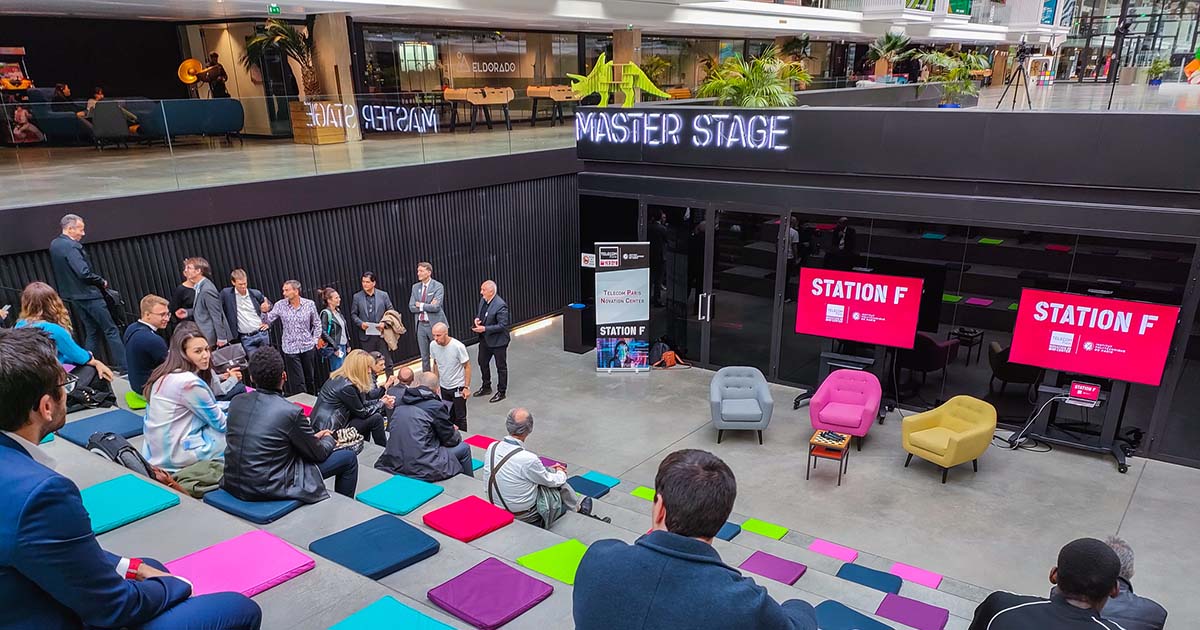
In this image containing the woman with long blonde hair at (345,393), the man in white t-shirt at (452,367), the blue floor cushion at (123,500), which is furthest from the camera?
the man in white t-shirt at (452,367)

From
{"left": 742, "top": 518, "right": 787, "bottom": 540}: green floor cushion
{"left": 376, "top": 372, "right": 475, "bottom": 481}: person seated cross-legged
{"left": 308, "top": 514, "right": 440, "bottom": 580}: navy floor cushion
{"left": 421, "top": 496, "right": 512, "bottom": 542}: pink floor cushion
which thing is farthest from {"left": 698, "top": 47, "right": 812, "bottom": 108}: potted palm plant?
{"left": 308, "top": 514, "right": 440, "bottom": 580}: navy floor cushion

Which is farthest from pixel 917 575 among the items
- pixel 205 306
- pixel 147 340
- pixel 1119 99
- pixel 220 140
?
pixel 220 140

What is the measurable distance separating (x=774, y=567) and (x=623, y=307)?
5891mm

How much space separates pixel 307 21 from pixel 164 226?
28.4 ft

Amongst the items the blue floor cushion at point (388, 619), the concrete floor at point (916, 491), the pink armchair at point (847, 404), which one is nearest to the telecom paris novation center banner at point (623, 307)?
the concrete floor at point (916, 491)

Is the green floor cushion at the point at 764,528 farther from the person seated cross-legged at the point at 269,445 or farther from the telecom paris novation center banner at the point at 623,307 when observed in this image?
the telecom paris novation center banner at the point at 623,307

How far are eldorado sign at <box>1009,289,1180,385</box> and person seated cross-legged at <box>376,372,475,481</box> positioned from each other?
6664mm

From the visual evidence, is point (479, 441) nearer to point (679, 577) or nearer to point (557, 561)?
point (557, 561)

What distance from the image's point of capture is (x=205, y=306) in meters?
7.91

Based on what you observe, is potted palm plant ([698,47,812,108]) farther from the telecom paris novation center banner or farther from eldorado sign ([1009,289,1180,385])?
eldorado sign ([1009,289,1180,385])

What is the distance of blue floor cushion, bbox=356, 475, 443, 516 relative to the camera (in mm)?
5074

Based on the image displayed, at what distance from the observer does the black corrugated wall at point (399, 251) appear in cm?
816

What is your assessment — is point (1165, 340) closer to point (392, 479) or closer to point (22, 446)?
point (392, 479)

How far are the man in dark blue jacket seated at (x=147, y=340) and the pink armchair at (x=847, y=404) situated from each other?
6618 millimetres
